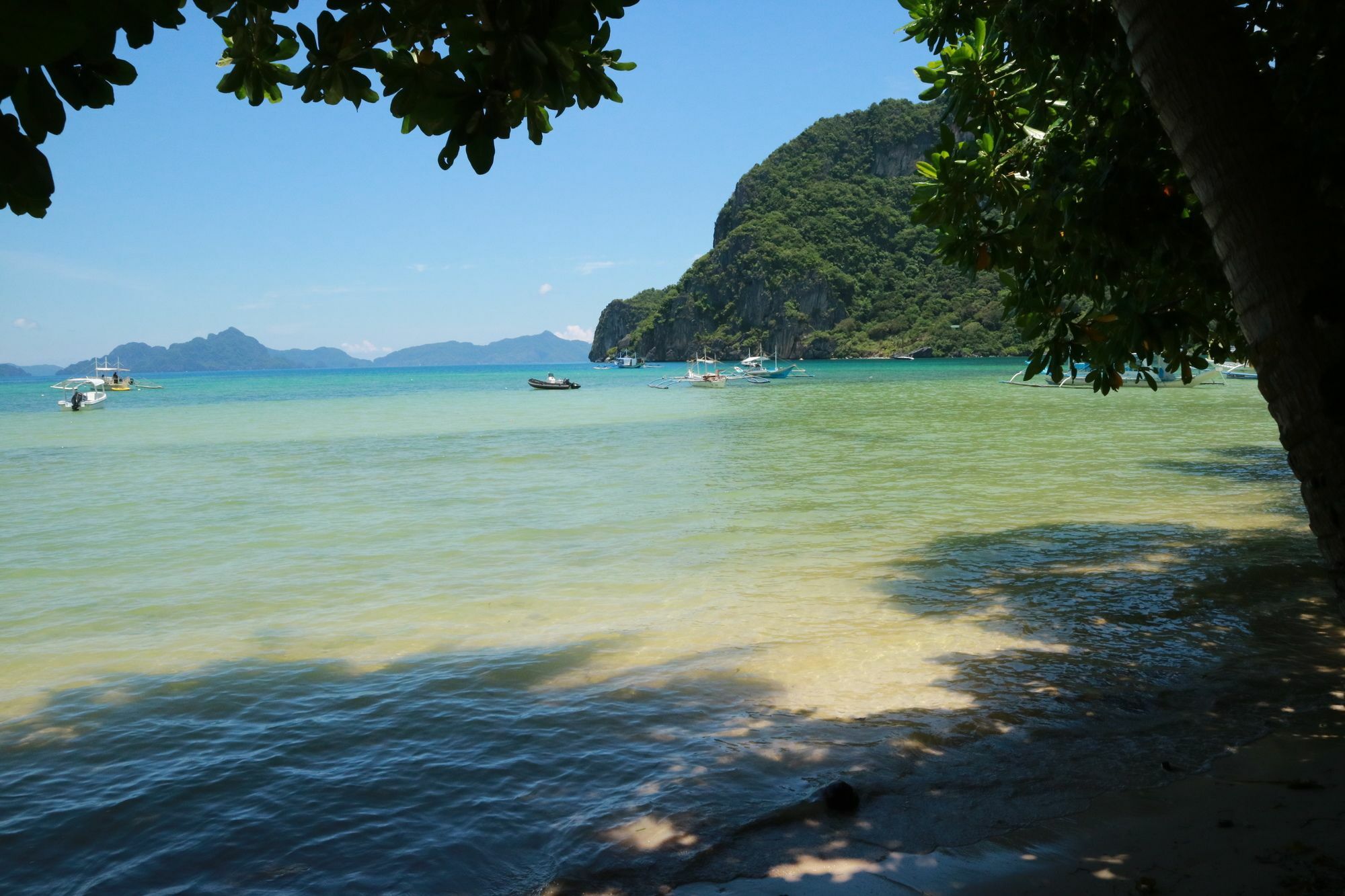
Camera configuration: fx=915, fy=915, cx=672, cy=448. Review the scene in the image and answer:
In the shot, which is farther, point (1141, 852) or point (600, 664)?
point (600, 664)

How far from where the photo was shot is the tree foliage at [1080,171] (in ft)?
14.5

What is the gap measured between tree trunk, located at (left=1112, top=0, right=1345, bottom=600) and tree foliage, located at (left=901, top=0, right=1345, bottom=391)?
1352 millimetres

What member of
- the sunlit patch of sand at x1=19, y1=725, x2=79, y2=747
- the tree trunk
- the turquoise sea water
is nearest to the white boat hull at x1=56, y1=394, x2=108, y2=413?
the turquoise sea water

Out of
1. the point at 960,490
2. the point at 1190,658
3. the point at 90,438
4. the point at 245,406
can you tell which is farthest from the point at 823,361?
the point at 1190,658

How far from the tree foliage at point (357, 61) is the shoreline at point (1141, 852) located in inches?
103

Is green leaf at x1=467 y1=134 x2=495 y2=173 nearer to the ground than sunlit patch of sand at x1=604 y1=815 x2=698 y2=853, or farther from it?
farther from it

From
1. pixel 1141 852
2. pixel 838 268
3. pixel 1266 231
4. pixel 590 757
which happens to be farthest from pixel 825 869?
pixel 838 268

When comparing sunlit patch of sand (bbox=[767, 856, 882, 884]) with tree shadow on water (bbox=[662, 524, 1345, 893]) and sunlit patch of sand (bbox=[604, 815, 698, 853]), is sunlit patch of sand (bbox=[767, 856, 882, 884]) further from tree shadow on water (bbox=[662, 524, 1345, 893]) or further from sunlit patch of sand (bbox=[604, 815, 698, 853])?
sunlit patch of sand (bbox=[604, 815, 698, 853])

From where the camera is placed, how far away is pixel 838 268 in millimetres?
130875

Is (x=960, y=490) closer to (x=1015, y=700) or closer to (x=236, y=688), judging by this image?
(x=1015, y=700)

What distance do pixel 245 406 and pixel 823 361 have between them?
285 feet

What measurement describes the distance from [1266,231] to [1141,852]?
215cm

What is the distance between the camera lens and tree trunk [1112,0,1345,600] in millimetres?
2332

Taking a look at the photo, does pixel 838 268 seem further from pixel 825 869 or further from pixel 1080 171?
pixel 825 869
